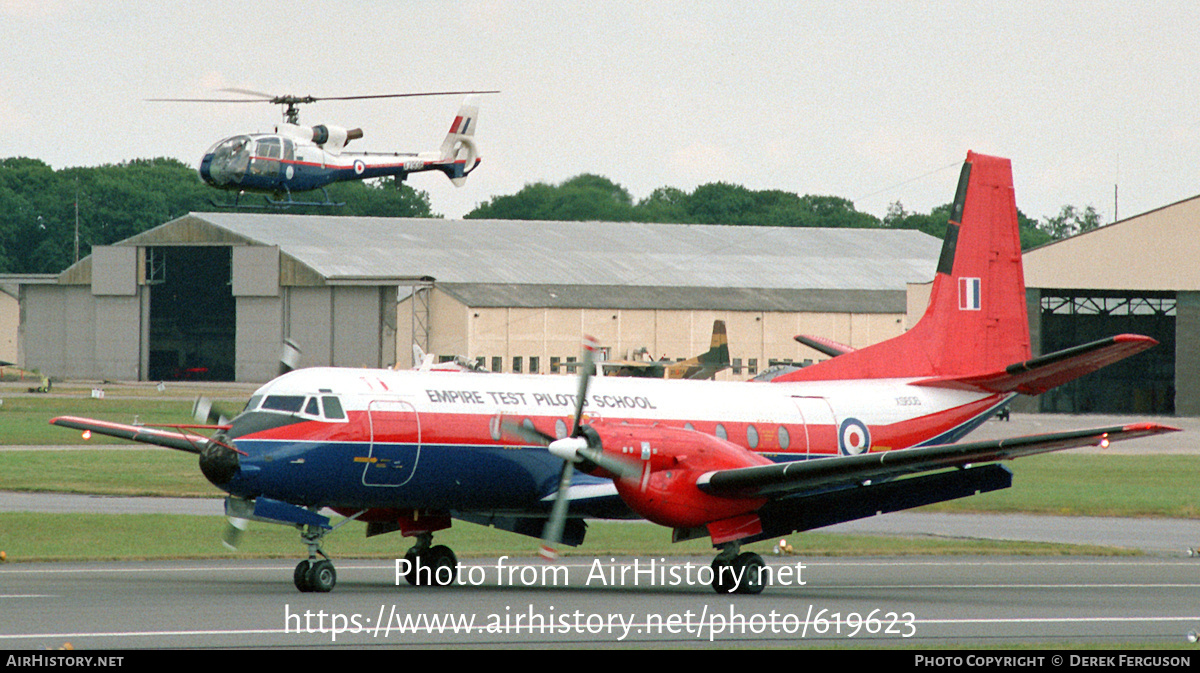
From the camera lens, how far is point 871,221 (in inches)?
6344

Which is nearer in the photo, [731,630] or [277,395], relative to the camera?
[731,630]

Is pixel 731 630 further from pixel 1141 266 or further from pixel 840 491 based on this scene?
pixel 1141 266

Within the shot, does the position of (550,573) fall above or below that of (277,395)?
below

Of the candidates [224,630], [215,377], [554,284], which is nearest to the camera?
[224,630]

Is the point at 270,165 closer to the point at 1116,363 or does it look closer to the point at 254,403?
the point at 254,403

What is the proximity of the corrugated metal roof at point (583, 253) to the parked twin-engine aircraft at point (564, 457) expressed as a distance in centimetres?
7186

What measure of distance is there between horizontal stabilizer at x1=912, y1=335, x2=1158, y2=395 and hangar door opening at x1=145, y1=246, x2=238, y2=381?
83844mm

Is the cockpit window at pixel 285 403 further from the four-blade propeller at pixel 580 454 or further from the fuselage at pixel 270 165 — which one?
the fuselage at pixel 270 165

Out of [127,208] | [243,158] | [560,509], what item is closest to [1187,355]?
[243,158]

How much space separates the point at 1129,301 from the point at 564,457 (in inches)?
2820

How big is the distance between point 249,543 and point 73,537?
358cm

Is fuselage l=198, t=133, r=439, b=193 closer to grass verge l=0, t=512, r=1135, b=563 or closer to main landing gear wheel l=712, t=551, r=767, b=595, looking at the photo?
grass verge l=0, t=512, r=1135, b=563

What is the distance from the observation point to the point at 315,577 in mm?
21328
